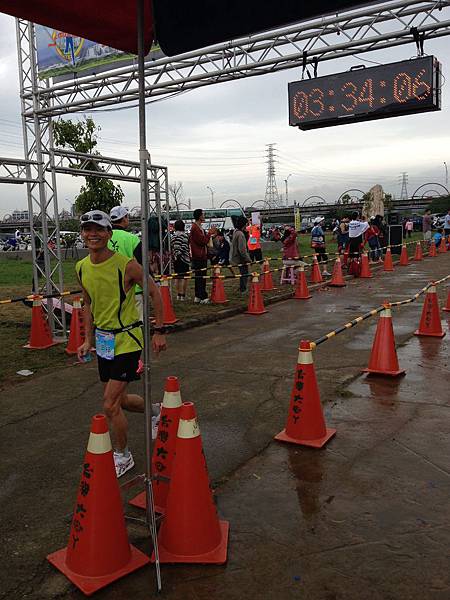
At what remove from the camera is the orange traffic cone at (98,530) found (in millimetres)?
2713

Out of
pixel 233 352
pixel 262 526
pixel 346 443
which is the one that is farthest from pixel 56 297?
pixel 262 526

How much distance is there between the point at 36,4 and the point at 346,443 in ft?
12.6

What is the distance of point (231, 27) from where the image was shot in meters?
3.07

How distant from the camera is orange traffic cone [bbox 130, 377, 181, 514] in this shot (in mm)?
3318

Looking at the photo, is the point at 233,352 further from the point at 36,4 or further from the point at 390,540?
the point at 36,4

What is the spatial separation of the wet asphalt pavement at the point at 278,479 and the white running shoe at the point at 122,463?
14cm

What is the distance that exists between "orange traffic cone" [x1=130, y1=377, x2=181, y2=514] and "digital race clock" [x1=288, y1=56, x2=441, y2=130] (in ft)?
27.0

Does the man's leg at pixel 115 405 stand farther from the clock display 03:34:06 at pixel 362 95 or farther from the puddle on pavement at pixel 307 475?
the clock display 03:34:06 at pixel 362 95

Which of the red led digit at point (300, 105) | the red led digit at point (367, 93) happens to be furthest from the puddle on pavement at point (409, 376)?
the red led digit at point (300, 105)

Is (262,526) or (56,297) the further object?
(56,297)

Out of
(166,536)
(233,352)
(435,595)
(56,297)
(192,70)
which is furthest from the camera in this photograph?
(192,70)

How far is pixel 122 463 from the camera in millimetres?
3910

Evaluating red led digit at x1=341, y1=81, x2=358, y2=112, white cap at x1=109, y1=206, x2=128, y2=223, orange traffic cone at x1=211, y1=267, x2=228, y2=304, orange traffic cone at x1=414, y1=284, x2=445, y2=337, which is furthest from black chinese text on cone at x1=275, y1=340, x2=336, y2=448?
orange traffic cone at x1=211, y1=267, x2=228, y2=304

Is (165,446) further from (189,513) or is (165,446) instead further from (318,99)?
(318,99)
